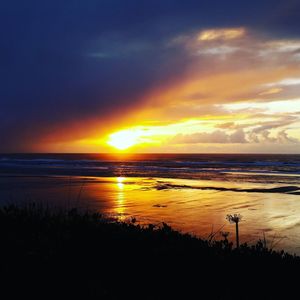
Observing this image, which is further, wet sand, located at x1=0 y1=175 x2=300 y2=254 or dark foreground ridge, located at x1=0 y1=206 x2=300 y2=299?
wet sand, located at x1=0 y1=175 x2=300 y2=254

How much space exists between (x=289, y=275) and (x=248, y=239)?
5.03 m

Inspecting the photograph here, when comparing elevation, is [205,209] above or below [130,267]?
below

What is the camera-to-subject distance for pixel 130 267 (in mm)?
4504

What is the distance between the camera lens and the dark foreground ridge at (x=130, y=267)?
12.9ft

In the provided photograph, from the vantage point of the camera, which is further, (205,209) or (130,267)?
(205,209)

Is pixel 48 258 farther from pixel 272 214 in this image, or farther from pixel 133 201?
pixel 133 201

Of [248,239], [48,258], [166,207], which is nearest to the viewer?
[48,258]

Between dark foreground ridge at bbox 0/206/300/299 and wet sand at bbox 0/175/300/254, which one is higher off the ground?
dark foreground ridge at bbox 0/206/300/299

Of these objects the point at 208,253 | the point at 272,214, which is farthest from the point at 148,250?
the point at 272,214

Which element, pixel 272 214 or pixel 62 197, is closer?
pixel 272 214

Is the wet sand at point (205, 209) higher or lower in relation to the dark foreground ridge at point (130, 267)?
lower

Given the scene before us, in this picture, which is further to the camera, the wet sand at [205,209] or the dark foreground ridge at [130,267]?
the wet sand at [205,209]

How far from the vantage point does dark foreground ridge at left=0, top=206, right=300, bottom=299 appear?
3.93 m

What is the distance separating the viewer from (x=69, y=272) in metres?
4.24
